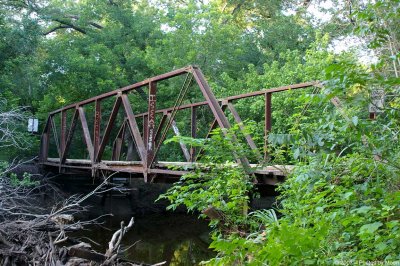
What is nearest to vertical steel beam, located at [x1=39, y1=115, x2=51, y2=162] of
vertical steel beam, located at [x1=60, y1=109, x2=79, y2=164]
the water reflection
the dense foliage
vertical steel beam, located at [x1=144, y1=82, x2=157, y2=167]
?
the dense foliage

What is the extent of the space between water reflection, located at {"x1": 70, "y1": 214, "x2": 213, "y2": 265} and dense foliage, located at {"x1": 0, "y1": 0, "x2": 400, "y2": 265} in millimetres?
3080

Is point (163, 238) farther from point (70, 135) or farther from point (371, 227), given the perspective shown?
point (371, 227)

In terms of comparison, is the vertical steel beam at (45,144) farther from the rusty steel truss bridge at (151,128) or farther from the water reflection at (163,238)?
the water reflection at (163,238)

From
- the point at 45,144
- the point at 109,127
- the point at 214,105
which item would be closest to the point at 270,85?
the point at 109,127

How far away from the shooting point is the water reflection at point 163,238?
10.3m

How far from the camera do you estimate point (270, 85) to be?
15.0m

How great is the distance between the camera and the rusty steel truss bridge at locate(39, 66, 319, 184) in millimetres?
7328

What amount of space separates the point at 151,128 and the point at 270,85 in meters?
7.27

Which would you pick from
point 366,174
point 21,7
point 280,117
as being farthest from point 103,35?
point 366,174

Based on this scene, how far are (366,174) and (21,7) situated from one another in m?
17.3

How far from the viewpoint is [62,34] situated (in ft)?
77.4

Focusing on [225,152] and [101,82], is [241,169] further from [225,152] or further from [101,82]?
[101,82]

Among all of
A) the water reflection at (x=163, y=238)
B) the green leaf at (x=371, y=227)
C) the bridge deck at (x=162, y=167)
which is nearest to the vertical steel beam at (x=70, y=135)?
the bridge deck at (x=162, y=167)

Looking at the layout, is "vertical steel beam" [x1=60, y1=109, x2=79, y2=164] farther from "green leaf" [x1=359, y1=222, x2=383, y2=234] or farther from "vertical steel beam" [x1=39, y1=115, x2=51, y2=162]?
"green leaf" [x1=359, y1=222, x2=383, y2=234]
